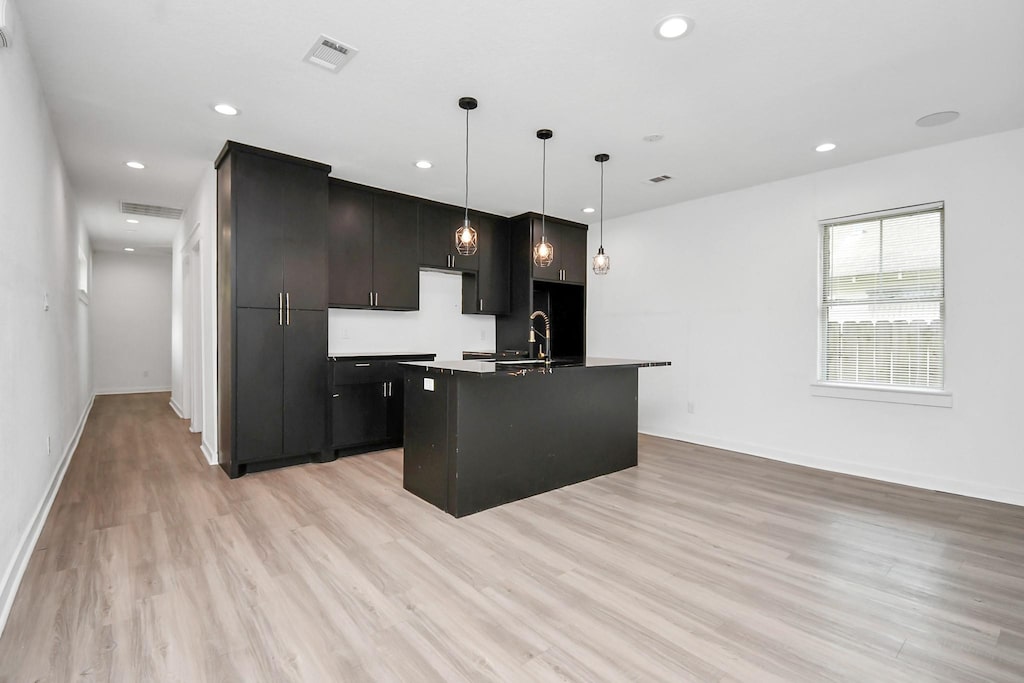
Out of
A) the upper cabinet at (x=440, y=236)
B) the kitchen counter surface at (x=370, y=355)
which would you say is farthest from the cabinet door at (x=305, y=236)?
the upper cabinet at (x=440, y=236)

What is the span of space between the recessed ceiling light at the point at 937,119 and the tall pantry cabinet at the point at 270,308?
15.2 ft

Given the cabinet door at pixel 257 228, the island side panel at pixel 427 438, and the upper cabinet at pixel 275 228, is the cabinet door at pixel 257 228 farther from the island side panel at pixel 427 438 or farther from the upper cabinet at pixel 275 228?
the island side panel at pixel 427 438

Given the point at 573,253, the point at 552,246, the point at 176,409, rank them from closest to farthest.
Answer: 1. the point at 552,246
2. the point at 573,253
3. the point at 176,409

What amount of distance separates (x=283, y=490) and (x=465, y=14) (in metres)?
3.33

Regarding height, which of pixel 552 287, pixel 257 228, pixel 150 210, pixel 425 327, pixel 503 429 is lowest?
pixel 503 429

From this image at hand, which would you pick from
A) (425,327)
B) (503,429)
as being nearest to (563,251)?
(425,327)

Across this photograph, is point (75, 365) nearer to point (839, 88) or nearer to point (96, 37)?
point (96, 37)

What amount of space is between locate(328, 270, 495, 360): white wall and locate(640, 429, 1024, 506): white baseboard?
2.93 meters

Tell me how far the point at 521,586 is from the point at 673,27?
277cm

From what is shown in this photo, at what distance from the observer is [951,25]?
2363mm

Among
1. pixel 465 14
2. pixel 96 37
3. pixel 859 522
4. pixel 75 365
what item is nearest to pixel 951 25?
pixel 465 14

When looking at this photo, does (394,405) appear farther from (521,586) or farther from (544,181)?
(521,586)

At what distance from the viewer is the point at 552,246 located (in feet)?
20.7

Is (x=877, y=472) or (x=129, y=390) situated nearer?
(x=877, y=472)
